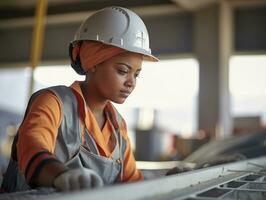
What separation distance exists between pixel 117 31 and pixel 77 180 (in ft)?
3.03

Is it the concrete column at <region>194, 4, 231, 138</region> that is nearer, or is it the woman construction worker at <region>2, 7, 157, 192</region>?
the woman construction worker at <region>2, 7, 157, 192</region>

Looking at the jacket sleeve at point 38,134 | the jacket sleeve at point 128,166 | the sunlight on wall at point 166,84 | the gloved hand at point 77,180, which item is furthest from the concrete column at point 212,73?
the gloved hand at point 77,180

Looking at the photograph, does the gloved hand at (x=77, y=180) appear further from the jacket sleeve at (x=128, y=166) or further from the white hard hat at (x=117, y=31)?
the jacket sleeve at (x=128, y=166)

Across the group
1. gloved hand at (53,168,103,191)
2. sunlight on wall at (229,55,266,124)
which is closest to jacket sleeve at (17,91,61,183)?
gloved hand at (53,168,103,191)

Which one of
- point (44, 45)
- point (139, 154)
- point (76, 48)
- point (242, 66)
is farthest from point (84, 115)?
point (44, 45)

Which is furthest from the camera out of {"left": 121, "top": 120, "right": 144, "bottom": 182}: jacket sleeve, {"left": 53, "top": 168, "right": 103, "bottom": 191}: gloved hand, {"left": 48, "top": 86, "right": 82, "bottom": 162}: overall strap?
{"left": 121, "top": 120, "right": 144, "bottom": 182}: jacket sleeve

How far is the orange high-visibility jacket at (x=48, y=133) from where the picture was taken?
1.35m

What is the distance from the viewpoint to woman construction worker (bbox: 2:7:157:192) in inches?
61.8

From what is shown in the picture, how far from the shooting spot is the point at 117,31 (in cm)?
187

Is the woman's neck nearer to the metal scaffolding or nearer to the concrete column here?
the metal scaffolding

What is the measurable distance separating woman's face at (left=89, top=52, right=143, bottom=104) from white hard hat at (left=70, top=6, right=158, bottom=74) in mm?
50

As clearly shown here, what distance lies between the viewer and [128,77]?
1.73 metres

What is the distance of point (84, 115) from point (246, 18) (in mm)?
6815

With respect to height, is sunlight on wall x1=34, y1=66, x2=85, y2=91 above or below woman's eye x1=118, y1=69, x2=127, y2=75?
above
